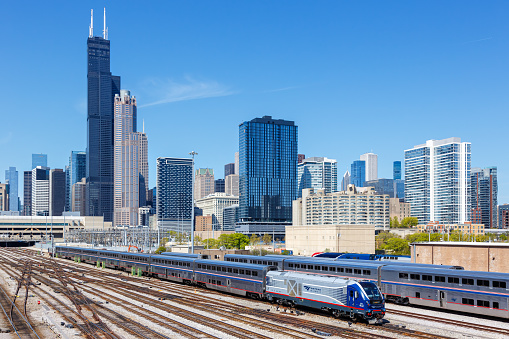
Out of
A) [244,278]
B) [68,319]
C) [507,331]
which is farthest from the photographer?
[244,278]

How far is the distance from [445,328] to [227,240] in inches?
5992

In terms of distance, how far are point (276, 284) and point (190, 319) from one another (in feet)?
30.0

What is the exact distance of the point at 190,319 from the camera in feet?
126

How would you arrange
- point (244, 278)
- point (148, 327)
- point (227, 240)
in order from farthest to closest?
point (227, 240) → point (244, 278) → point (148, 327)

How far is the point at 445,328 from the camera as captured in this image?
34812 mm

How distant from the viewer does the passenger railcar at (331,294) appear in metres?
35.5

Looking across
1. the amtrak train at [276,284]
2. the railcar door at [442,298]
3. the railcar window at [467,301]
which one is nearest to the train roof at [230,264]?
the amtrak train at [276,284]

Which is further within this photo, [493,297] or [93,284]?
[93,284]

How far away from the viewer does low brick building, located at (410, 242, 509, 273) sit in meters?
54.4

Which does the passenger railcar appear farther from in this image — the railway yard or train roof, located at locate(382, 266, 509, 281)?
train roof, located at locate(382, 266, 509, 281)

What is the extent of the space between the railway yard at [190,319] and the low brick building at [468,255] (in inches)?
695

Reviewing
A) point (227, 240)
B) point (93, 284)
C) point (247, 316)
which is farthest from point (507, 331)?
point (227, 240)

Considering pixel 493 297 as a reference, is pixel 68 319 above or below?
below

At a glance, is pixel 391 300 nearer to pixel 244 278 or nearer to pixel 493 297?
pixel 493 297
